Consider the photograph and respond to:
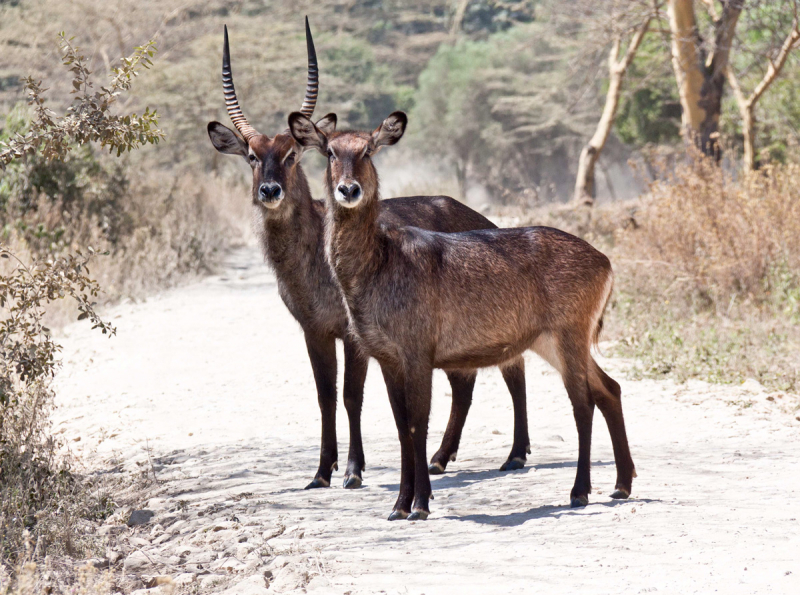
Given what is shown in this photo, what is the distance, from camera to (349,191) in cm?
477

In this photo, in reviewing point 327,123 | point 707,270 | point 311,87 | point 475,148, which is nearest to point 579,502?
point 327,123

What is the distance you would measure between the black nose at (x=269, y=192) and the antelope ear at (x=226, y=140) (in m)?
Result: 0.62

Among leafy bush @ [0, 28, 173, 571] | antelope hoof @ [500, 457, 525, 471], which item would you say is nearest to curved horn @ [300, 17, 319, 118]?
leafy bush @ [0, 28, 173, 571]

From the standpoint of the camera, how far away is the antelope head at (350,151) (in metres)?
4.79

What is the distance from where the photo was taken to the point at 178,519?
4.97m

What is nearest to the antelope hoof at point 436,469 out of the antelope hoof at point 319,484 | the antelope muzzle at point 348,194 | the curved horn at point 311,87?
the antelope hoof at point 319,484

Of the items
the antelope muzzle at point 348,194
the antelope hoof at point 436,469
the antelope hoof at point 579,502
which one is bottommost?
the antelope hoof at point 436,469

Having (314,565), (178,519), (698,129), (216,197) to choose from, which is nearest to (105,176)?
(216,197)

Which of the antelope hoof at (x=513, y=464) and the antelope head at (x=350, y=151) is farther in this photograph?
the antelope hoof at (x=513, y=464)

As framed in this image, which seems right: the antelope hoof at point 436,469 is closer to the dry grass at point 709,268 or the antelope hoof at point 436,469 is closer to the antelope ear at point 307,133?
the antelope ear at point 307,133

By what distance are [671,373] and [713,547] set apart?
4.30 metres

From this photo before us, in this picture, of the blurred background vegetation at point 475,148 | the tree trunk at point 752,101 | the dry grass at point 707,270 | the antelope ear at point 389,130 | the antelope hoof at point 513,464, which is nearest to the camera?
the antelope ear at point 389,130

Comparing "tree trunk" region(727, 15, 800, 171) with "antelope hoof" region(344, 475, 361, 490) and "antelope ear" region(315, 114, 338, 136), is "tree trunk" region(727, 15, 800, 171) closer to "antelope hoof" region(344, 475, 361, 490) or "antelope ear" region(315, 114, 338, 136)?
"antelope ear" region(315, 114, 338, 136)

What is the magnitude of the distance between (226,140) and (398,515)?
263cm
